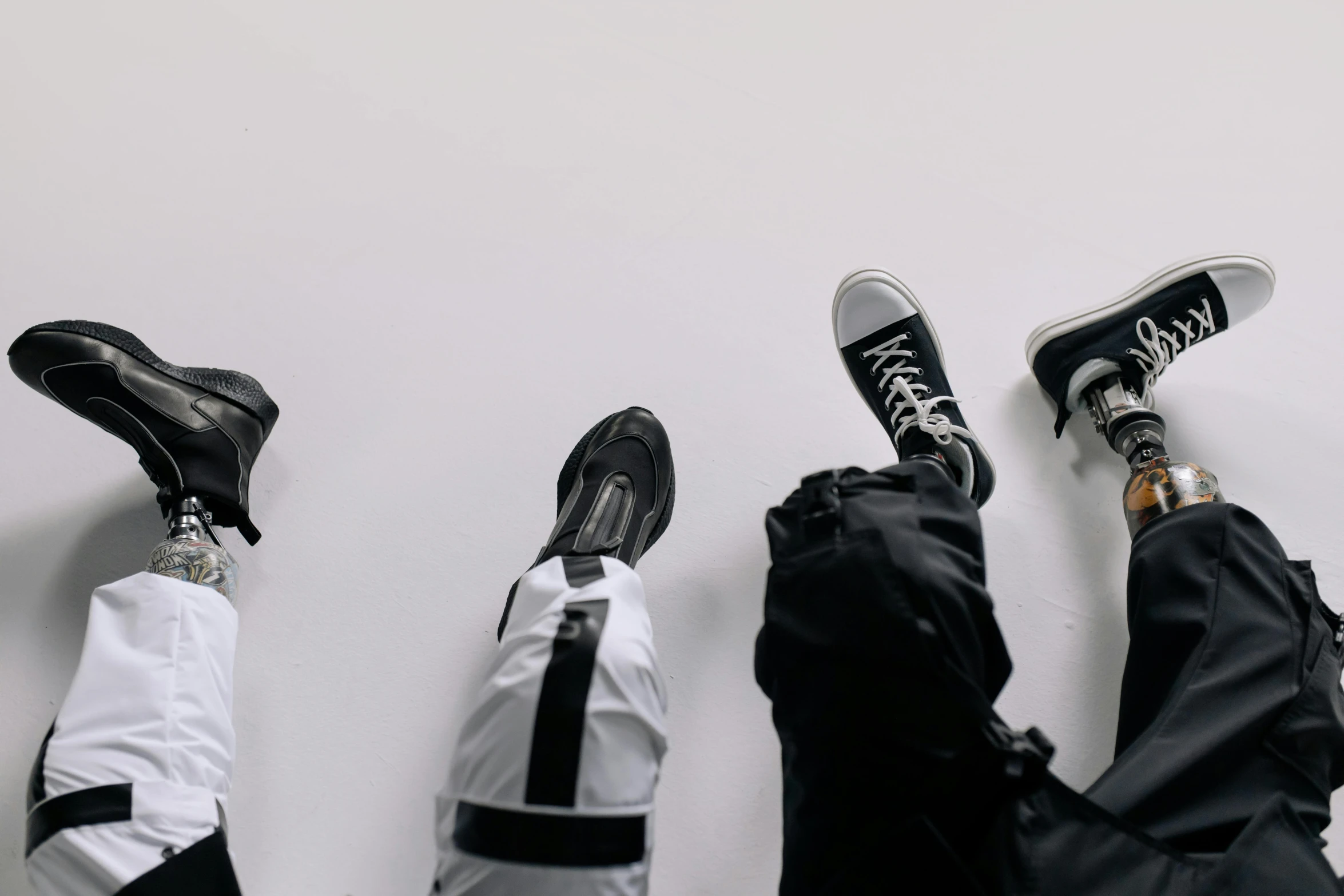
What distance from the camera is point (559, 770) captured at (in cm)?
57

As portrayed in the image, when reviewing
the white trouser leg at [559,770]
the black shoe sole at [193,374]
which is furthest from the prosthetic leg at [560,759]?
the black shoe sole at [193,374]

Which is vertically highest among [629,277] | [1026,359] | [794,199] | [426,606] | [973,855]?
[794,199]

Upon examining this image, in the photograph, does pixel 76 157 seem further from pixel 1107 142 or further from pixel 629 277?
pixel 1107 142

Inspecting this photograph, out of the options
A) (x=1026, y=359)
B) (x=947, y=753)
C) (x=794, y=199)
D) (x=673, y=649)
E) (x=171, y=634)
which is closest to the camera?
(x=947, y=753)

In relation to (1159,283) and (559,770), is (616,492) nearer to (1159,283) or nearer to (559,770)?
(559,770)

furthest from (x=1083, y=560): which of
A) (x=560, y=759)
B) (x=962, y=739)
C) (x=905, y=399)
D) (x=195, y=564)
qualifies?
(x=195, y=564)

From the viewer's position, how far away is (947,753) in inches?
22.2

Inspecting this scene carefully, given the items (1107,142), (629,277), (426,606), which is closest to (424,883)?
(426,606)

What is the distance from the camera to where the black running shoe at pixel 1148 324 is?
3.16 ft

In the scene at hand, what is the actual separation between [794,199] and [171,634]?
2.99 ft

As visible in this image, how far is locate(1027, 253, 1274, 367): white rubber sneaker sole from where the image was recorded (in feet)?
3.18

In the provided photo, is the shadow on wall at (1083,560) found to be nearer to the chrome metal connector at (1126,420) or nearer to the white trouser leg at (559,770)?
the chrome metal connector at (1126,420)

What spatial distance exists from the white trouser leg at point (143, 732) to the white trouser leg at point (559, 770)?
0.81ft

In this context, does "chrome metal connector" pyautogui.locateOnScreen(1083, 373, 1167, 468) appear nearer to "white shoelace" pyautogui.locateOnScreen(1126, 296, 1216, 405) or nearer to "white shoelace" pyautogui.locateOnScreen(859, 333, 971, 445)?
"white shoelace" pyautogui.locateOnScreen(1126, 296, 1216, 405)
